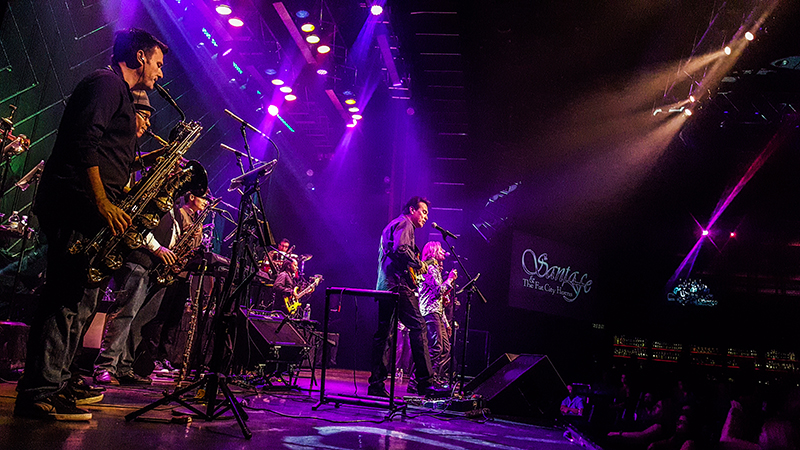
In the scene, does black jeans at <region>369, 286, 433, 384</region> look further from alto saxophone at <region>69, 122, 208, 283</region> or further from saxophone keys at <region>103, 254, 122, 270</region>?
saxophone keys at <region>103, 254, 122, 270</region>

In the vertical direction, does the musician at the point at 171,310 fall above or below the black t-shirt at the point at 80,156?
below

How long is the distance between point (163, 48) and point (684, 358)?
1985 cm

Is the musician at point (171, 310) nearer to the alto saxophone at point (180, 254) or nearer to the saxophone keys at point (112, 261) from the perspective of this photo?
the alto saxophone at point (180, 254)

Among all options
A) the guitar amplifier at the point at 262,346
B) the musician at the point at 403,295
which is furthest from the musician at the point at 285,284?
the musician at the point at 403,295

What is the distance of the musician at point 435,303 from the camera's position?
7469 mm

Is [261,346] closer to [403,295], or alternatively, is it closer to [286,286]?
[403,295]

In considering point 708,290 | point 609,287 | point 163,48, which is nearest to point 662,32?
point 163,48

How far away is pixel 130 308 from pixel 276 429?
2396 mm

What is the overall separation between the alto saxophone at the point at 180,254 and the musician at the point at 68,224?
1.98 metres

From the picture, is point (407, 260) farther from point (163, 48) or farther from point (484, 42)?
point (484, 42)

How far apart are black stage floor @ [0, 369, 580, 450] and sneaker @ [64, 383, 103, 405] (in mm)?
52

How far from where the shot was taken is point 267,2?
7215mm

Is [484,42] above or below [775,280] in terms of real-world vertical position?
above

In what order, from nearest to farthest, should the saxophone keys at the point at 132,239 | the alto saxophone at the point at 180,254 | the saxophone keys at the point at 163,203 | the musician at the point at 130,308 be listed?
the saxophone keys at the point at 132,239, the saxophone keys at the point at 163,203, the musician at the point at 130,308, the alto saxophone at the point at 180,254
